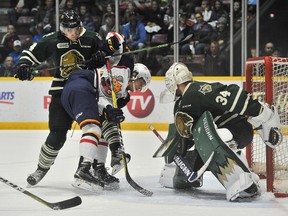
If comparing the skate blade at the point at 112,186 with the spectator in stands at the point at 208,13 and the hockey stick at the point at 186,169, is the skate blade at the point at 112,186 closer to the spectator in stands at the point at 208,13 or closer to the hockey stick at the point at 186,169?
the hockey stick at the point at 186,169

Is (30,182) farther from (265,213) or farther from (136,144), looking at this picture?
(136,144)

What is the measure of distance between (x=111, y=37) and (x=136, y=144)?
92.3 inches

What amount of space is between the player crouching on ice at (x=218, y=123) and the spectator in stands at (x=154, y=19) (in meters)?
4.58

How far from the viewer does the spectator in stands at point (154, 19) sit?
343 inches

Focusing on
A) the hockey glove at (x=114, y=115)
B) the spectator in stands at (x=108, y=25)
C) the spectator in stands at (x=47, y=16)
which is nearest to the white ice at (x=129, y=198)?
the hockey glove at (x=114, y=115)

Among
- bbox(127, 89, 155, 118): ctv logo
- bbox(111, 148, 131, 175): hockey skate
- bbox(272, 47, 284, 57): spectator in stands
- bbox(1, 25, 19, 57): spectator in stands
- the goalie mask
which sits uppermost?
the goalie mask

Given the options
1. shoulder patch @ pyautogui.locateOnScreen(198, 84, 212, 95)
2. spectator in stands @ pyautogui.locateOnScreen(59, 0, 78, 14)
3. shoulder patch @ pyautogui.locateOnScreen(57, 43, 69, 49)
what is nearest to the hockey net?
shoulder patch @ pyautogui.locateOnScreen(198, 84, 212, 95)

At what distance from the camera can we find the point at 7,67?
871 centimetres

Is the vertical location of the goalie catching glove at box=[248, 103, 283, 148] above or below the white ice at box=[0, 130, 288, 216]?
above

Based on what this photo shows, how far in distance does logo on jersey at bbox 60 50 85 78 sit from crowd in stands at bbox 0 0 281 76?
3877mm

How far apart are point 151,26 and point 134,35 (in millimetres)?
284

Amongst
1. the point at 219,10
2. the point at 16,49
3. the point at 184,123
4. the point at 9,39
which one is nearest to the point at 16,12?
the point at 9,39

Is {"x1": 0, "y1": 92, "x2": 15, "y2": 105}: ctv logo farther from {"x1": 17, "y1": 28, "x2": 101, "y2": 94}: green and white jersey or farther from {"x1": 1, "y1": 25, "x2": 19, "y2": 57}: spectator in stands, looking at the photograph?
{"x1": 17, "y1": 28, "x2": 101, "y2": 94}: green and white jersey

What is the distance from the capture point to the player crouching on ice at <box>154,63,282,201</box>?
3871 mm
